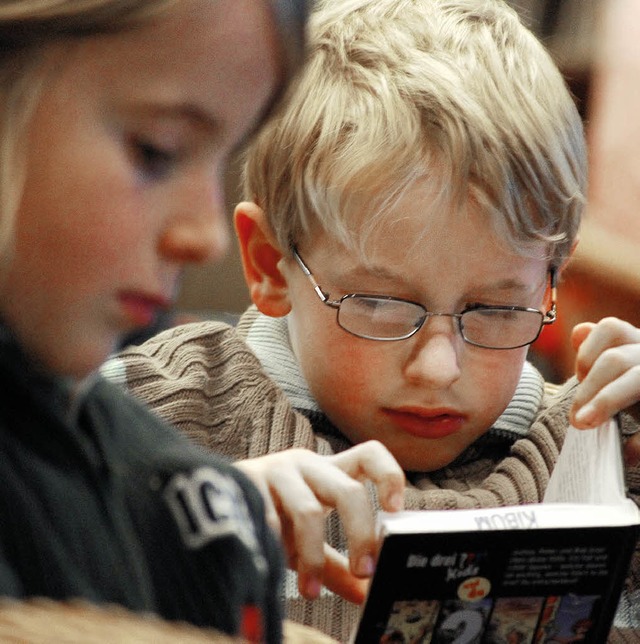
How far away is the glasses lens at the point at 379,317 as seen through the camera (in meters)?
1.07

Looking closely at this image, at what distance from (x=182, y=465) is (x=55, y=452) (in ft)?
0.23

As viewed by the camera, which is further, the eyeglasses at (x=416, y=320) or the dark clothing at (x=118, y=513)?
the eyeglasses at (x=416, y=320)

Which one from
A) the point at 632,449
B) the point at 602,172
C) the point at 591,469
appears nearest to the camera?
the point at 591,469

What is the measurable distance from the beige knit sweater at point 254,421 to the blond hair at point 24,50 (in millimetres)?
723

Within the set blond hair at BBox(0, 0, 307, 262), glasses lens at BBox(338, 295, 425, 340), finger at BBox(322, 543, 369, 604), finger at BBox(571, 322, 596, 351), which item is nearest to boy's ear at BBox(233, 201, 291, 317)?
glasses lens at BBox(338, 295, 425, 340)

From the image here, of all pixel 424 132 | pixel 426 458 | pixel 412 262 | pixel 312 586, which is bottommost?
pixel 426 458

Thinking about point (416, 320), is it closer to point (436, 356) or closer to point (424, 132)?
point (436, 356)

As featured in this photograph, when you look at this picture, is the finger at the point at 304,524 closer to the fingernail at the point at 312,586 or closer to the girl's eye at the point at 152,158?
the fingernail at the point at 312,586

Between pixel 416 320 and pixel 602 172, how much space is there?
2.92 ft

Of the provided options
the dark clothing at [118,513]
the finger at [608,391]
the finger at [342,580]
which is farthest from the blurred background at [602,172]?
the dark clothing at [118,513]

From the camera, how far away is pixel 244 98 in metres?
0.51

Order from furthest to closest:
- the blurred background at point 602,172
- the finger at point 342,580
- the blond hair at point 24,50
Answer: the blurred background at point 602,172, the finger at point 342,580, the blond hair at point 24,50

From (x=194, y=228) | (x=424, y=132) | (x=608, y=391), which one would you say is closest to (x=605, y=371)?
(x=608, y=391)

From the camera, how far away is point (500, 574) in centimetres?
77
